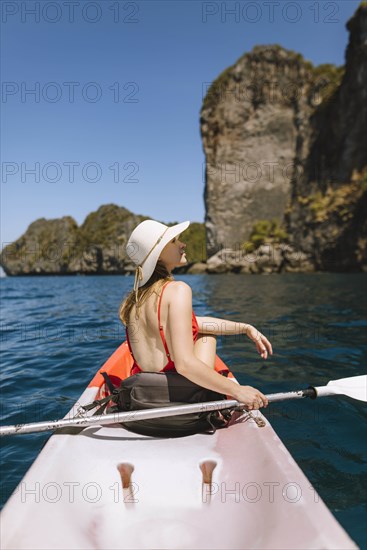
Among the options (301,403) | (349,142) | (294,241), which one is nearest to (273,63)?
(349,142)

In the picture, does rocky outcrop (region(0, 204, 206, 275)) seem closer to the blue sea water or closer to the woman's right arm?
the blue sea water

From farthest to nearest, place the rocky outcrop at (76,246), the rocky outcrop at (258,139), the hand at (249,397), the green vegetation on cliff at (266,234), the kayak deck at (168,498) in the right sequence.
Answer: the rocky outcrop at (76,246), the rocky outcrop at (258,139), the green vegetation on cliff at (266,234), the hand at (249,397), the kayak deck at (168,498)

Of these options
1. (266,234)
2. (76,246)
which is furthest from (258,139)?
(76,246)

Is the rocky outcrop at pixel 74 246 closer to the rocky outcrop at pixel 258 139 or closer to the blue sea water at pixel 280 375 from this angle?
the rocky outcrop at pixel 258 139

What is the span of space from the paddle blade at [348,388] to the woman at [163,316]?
1.08m

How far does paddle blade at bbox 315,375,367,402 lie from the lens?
313 centimetres

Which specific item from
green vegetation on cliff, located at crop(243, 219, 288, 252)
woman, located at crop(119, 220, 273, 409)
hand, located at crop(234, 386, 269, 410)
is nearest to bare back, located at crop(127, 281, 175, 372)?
woman, located at crop(119, 220, 273, 409)

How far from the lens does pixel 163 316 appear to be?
2.25 metres

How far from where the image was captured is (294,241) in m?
47.2

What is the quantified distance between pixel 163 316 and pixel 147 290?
0.87 feet

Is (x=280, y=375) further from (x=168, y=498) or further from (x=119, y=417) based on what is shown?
(x=168, y=498)

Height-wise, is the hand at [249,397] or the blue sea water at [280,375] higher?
the hand at [249,397]

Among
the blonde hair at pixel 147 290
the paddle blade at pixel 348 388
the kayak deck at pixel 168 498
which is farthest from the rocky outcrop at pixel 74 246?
the kayak deck at pixel 168 498

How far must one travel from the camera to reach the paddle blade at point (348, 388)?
313cm
